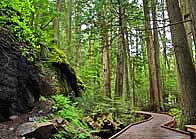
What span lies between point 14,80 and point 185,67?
5.50 meters

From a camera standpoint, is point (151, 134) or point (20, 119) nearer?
point (20, 119)

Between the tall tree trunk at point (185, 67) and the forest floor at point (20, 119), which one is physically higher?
the tall tree trunk at point (185, 67)

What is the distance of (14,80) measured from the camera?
7.68 m

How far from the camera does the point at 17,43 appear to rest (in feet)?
28.1

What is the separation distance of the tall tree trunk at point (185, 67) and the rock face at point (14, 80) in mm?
4865

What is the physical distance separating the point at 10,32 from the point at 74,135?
3877 mm

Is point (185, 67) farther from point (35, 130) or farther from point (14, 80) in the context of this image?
point (14, 80)

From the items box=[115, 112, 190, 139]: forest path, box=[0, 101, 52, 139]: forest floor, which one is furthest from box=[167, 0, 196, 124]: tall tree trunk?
box=[0, 101, 52, 139]: forest floor

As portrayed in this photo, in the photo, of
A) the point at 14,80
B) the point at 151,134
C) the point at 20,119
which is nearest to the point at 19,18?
the point at 14,80

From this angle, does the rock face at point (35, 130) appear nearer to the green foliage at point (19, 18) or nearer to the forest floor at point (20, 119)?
the forest floor at point (20, 119)

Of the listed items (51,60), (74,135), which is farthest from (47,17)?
(74,135)

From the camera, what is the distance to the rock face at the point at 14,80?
7.19m

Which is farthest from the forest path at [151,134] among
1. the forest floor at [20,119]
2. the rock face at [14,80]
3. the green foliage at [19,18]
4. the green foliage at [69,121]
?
the green foliage at [19,18]

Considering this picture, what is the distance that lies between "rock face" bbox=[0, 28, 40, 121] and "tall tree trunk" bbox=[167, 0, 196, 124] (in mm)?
4865
